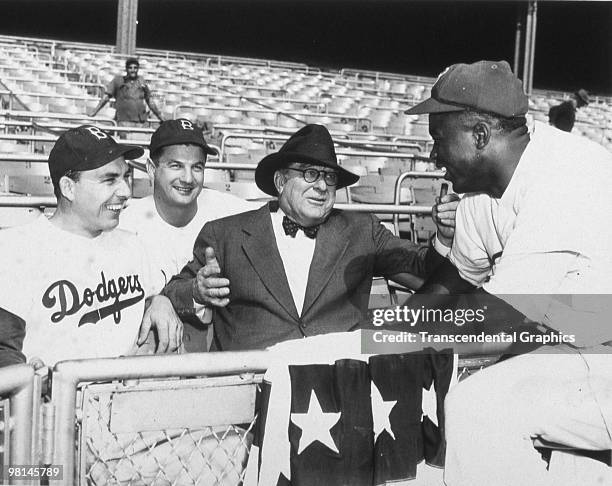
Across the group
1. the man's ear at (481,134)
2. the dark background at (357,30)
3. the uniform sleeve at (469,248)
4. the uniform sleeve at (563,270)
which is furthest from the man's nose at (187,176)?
the dark background at (357,30)

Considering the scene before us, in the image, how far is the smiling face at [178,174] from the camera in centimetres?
384

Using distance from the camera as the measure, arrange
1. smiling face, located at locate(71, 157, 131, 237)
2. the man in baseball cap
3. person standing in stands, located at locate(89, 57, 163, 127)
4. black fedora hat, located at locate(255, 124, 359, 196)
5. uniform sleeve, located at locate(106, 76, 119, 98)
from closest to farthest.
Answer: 1. the man in baseball cap
2. smiling face, located at locate(71, 157, 131, 237)
3. black fedora hat, located at locate(255, 124, 359, 196)
4. person standing in stands, located at locate(89, 57, 163, 127)
5. uniform sleeve, located at locate(106, 76, 119, 98)

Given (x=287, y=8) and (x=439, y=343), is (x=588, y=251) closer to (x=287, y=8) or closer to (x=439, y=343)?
(x=439, y=343)

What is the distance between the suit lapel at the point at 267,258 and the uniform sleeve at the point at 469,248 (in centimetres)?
69

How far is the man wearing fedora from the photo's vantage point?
122 inches

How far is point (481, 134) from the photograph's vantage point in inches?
86.4

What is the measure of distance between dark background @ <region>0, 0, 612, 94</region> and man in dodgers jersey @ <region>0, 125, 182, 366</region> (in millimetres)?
23201

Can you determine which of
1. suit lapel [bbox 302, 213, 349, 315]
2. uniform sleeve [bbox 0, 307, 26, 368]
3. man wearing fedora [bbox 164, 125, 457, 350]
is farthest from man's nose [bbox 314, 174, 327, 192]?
uniform sleeve [bbox 0, 307, 26, 368]

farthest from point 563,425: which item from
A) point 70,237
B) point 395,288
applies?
point 395,288

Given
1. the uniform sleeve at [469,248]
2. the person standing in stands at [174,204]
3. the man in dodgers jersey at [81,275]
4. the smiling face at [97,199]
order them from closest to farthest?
1. the uniform sleeve at [469,248]
2. the man in dodgers jersey at [81,275]
3. the smiling face at [97,199]
4. the person standing in stands at [174,204]

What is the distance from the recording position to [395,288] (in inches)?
184

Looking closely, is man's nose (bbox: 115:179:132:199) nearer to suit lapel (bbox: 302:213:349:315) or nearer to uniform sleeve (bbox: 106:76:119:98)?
suit lapel (bbox: 302:213:349:315)

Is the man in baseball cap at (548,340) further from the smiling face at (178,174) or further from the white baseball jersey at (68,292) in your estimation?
the smiling face at (178,174)

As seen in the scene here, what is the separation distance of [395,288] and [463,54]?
74.8 ft
